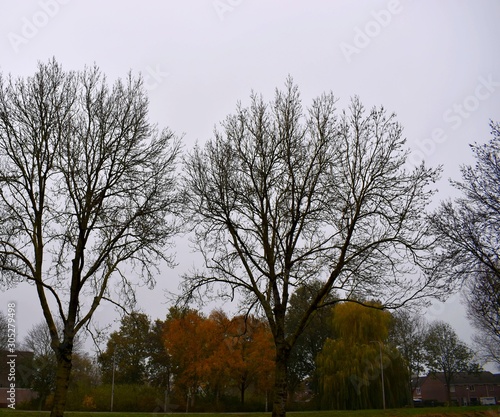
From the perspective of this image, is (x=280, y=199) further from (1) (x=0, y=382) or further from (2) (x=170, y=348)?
(1) (x=0, y=382)

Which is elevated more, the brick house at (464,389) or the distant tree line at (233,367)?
the distant tree line at (233,367)

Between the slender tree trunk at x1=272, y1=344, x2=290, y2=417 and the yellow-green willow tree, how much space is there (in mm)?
23947

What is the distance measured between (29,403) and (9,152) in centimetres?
2989

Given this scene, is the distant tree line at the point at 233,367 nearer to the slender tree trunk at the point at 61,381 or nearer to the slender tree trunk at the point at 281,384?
the slender tree trunk at the point at 281,384

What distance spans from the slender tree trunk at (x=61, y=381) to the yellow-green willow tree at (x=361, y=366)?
91.2 feet

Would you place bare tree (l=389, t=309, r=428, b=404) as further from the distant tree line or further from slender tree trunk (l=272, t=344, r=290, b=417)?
slender tree trunk (l=272, t=344, r=290, b=417)

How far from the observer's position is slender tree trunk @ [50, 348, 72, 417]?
1373 cm

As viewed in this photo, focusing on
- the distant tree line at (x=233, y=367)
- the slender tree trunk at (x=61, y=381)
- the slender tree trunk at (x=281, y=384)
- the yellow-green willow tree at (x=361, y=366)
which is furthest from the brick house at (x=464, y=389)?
the slender tree trunk at (x=61, y=381)

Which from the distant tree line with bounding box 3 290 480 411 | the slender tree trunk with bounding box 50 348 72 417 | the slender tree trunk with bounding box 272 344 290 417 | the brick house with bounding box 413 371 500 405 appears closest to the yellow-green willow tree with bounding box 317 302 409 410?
the distant tree line with bounding box 3 290 480 411

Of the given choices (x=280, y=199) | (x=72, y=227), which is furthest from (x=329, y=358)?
(x=72, y=227)

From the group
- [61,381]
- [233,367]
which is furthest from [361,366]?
[61,381]

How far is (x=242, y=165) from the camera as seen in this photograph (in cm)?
1684

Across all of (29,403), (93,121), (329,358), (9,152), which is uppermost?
(93,121)

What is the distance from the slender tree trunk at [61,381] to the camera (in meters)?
13.7
